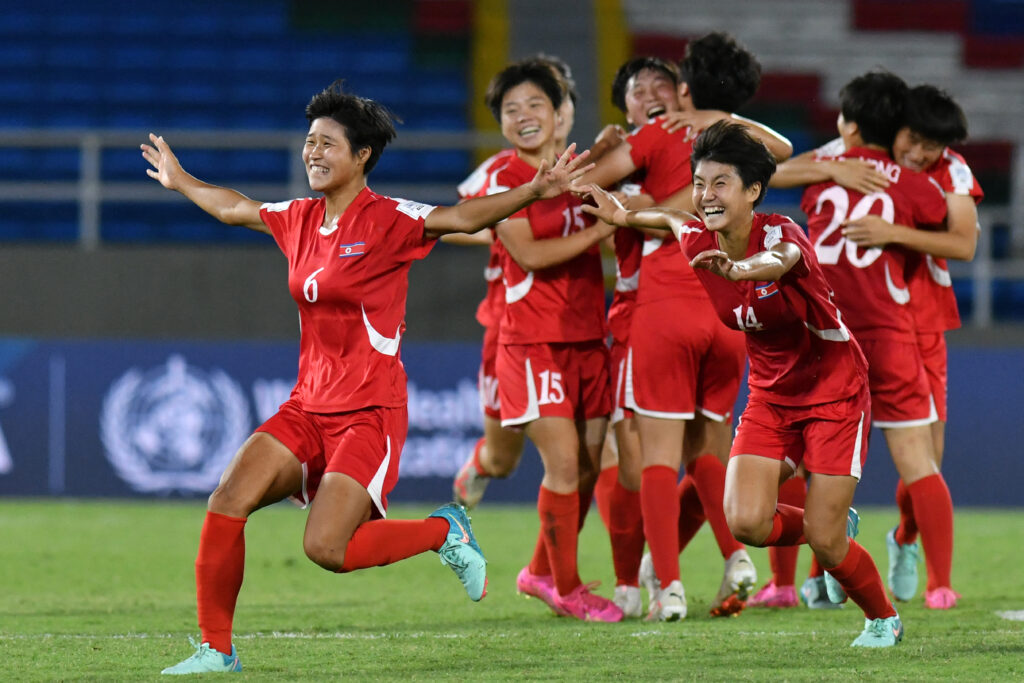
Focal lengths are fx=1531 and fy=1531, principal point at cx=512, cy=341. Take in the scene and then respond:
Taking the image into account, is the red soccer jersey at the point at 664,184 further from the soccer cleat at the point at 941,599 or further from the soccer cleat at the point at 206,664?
the soccer cleat at the point at 206,664

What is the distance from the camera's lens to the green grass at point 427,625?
4.55 m

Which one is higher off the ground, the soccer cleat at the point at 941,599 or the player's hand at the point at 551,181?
the player's hand at the point at 551,181

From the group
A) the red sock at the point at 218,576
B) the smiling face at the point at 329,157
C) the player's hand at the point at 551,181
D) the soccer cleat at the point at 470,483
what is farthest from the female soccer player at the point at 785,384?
the soccer cleat at the point at 470,483

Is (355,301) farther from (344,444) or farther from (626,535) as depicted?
(626,535)

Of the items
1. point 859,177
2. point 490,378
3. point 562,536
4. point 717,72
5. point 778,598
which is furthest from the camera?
point 490,378

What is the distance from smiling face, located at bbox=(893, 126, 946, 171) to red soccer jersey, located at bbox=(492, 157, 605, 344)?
139cm

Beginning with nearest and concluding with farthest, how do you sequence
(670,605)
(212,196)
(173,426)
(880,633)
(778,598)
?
(880,633)
(212,196)
(670,605)
(778,598)
(173,426)

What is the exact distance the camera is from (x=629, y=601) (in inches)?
232

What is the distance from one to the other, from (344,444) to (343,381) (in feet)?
0.69

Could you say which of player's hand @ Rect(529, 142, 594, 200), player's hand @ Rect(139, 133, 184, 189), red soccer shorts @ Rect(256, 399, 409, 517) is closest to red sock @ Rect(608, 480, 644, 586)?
red soccer shorts @ Rect(256, 399, 409, 517)

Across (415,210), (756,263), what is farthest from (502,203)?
(756,263)

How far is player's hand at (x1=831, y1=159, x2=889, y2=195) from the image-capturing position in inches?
240

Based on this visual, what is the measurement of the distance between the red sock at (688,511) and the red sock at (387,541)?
59.2 inches

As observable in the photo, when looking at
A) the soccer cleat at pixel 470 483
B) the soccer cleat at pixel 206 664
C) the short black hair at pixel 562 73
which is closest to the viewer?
the soccer cleat at pixel 206 664
